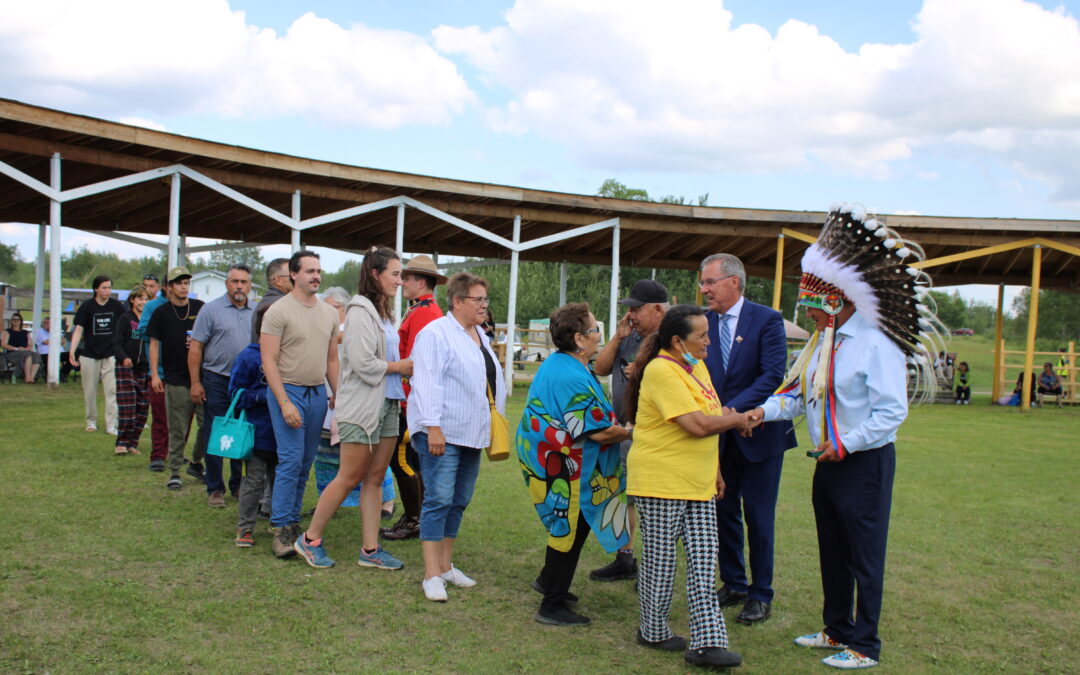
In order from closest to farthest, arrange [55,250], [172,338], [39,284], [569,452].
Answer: [569,452], [172,338], [55,250], [39,284]

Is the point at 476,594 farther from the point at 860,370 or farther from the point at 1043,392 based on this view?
the point at 1043,392

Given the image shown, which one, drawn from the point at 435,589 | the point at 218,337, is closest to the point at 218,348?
the point at 218,337

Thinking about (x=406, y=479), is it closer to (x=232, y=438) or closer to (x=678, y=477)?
(x=232, y=438)

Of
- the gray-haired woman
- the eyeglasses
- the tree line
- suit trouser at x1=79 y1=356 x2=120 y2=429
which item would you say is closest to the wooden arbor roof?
suit trouser at x1=79 y1=356 x2=120 y2=429

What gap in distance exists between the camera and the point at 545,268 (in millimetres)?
63750

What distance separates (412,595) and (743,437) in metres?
2.01

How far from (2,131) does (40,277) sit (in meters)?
5.77

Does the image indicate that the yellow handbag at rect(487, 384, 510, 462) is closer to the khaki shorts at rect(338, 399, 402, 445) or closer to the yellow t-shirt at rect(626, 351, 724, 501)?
the khaki shorts at rect(338, 399, 402, 445)

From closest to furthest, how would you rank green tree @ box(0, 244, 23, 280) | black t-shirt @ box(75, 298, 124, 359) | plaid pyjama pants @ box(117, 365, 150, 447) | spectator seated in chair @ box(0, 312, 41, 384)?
plaid pyjama pants @ box(117, 365, 150, 447)
black t-shirt @ box(75, 298, 124, 359)
spectator seated in chair @ box(0, 312, 41, 384)
green tree @ box(0, 244, 23, 280)

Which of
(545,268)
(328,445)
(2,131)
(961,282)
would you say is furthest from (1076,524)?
(545,268)

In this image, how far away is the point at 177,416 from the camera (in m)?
6.95

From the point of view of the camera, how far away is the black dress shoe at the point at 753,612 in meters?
4.29

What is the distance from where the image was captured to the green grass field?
3684 mm

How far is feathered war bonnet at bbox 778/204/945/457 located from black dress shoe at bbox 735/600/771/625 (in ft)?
3.81
